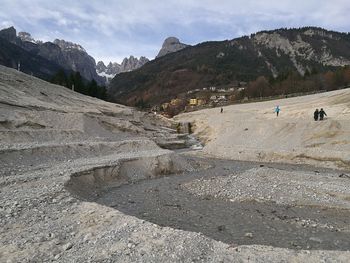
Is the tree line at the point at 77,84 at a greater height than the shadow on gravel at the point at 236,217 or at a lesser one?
greater

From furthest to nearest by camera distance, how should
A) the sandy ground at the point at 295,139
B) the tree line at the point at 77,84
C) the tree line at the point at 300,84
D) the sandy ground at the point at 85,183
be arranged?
the tree line at the point at 300,84 < the tree line at the point at 77,84 < the sandy ground at the point at 295,139 < the sandy ground at the point at 85,183

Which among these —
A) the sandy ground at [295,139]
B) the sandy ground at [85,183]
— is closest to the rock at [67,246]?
the sandy ground at [85,183]

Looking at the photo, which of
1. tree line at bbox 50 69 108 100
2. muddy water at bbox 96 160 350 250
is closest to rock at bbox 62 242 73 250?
muddy water at bbox 96 160 350 250

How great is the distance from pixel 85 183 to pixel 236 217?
10106mm

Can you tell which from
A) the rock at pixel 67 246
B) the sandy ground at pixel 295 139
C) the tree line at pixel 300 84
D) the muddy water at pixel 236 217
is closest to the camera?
the rock at pixel 67 246

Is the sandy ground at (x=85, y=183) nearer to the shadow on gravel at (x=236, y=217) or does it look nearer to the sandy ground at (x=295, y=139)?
the sandy ground at (x=295, y=139)

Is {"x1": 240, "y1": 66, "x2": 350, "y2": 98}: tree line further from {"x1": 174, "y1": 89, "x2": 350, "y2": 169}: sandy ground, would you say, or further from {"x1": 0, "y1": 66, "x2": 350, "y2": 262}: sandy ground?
{"x1": 0, "y1": 66, "x2": 350, "y2": 262}: sandy ground

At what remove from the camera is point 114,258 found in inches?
435

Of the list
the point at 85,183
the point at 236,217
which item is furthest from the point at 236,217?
the point at 85,183

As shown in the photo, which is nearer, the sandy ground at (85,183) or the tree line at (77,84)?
the sandy ground at (85,183)

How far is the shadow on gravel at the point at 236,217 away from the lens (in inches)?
612

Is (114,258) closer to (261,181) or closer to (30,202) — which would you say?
(30,202)

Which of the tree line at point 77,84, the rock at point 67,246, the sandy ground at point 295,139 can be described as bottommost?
the rock at point 67,246

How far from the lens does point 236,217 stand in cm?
1878
